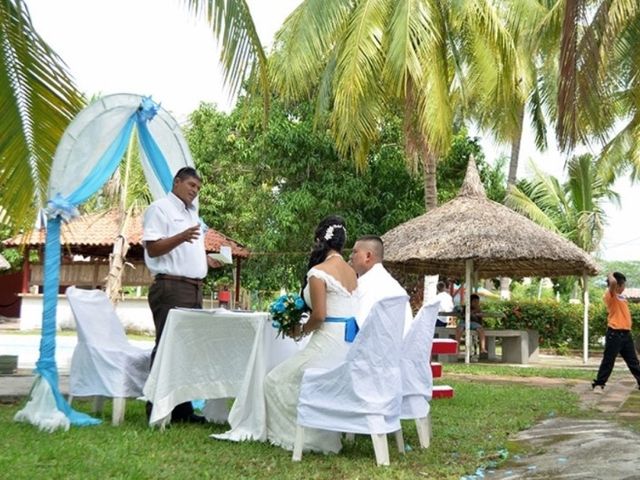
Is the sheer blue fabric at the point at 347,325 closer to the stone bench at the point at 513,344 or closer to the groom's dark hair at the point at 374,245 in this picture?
the groom's dark hair at the point at 374,245

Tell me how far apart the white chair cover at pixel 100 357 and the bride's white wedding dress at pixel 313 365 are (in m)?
1.44

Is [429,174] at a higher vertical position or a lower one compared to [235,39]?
higher

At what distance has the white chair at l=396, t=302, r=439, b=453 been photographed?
5.76 meters

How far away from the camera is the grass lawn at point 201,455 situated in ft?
15.6

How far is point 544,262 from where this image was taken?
58.2ft

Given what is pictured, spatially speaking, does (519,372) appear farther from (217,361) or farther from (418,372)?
(217,361)

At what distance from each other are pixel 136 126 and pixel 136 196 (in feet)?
53.1

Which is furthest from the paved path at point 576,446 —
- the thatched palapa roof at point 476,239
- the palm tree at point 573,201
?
the palm tree at point 573,201

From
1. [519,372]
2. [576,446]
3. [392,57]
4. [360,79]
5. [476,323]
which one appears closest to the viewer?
[576,446]

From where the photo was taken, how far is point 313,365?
221 inches

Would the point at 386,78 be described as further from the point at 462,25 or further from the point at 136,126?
the point at 136,126

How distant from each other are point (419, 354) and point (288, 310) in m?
1.00

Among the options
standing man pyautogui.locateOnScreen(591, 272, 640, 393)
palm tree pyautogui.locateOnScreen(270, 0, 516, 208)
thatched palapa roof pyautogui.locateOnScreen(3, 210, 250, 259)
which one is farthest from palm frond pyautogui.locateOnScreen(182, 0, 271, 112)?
thatched palapa roof pyautogui.locateOnScreen(3, 210, 250, 259)

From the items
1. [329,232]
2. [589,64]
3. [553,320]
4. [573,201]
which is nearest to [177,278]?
[329,232]
